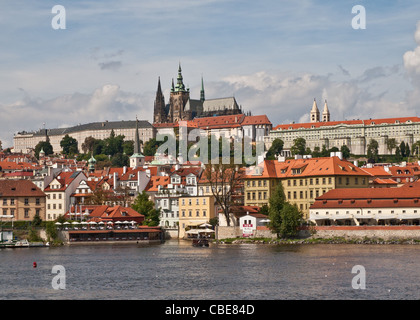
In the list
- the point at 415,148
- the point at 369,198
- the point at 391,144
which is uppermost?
the point at 391,144

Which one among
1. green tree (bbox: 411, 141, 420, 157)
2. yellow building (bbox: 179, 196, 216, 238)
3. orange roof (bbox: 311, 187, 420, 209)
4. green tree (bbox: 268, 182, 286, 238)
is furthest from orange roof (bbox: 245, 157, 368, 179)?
green tree (bbox: 411, 141, 420, 157)

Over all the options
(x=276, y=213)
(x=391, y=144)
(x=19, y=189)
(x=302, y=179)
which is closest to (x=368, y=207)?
(x=276, y=213)

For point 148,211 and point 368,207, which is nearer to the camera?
point 368,207

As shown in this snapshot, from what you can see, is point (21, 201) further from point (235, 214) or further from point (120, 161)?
point (120, 161)

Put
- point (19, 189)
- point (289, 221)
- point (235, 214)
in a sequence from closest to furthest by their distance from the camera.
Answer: point (289, 221), point (235, 214), point (19, 189)

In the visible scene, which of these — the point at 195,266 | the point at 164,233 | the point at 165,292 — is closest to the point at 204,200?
the point at 164,233

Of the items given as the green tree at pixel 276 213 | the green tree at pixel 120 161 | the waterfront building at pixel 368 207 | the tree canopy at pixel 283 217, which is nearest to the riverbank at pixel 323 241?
the tree canopy at pixel 283 217

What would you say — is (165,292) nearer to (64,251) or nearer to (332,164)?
(64,251)

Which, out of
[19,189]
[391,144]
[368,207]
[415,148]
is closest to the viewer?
[368,207]
